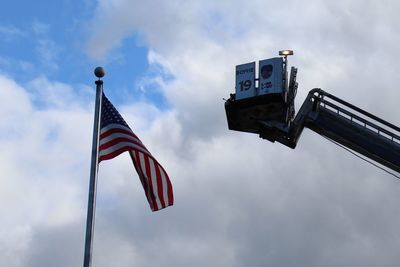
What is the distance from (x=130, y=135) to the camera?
21578 mm

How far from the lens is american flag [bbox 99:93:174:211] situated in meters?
21.4

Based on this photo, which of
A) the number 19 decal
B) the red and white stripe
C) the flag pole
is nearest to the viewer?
the flag pole

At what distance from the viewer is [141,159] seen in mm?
21828

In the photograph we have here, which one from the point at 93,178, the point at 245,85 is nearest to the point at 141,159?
the point at 93,178

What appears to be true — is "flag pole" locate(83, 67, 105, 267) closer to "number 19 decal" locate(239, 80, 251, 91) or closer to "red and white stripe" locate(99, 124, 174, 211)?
"red and white stripe" locate(99, 124, 174, 211)

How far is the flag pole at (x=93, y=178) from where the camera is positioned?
18844 mm

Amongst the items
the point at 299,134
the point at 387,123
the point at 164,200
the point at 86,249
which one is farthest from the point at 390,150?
the point at 86,249

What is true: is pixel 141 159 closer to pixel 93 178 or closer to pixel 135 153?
pixel 135 153

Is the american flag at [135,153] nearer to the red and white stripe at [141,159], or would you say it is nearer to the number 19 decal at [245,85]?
the red and white stripe at [141,159]

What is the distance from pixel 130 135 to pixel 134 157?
2.65ft

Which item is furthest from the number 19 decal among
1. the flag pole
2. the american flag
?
the flag pole

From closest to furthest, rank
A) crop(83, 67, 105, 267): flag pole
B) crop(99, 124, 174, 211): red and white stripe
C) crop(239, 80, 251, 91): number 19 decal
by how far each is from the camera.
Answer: crop(83, 67, 105, 267): flag pole < crop(99, 124, 174, 211): red and white stripe < crop(239, 80, 251, 91): number 19 decal

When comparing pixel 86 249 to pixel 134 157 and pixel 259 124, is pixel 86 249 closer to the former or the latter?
pixel 134 157

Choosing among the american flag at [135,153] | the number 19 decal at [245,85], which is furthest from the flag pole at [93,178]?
the number 19 decal at [245,85]
